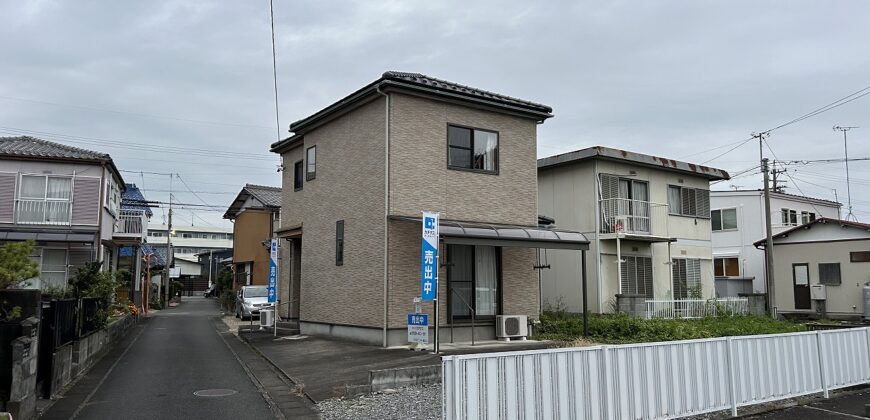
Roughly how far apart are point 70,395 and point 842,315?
28.0 m

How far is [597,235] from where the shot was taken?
2069 cm

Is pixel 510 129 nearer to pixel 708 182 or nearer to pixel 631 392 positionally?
pixel 631 392

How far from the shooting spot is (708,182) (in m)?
24.8

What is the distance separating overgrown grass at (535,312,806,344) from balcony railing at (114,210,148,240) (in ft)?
68.5

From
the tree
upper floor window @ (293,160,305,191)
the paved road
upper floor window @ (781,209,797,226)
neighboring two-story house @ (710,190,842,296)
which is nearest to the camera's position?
the tree

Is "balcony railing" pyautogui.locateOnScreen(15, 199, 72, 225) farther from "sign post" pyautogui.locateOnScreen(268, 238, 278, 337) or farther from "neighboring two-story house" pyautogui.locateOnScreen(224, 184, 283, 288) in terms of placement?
"sign post" pyautogui.locateOnScreen(268, 238, 278, 337)

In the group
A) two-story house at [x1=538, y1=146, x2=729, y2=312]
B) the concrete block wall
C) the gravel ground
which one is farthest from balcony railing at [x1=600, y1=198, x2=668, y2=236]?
the concrete block wall

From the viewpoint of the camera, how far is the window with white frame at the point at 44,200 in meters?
24.2

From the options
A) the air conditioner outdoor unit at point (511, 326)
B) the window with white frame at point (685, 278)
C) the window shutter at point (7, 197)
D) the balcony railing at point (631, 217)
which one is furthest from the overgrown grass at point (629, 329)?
the window shutter at point (7, 197)

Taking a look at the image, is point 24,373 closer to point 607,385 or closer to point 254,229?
point 607,385

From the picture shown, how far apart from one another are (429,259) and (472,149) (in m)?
4.35

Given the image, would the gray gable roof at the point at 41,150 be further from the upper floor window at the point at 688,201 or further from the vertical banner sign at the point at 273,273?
the upper floor window at the point at 688,201

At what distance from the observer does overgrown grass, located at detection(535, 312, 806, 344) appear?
628 inches

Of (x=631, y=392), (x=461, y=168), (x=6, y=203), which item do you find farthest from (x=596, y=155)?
(x=6, y=203)
